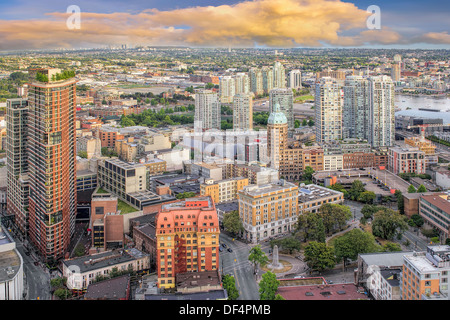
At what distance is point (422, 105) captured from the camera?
73.1 ft

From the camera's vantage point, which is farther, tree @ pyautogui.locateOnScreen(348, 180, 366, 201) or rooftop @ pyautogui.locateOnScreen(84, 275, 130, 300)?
tree @ pyautogui.locateOnScreen(348, 180, 366, 201)

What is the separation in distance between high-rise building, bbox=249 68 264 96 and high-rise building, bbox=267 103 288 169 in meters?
12.2

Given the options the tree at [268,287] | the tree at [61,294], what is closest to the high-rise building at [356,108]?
the tree at [268,287]

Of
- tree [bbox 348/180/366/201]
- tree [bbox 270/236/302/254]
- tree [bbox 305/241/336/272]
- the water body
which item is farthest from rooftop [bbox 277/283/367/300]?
the water body

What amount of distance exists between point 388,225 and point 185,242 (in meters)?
3.19

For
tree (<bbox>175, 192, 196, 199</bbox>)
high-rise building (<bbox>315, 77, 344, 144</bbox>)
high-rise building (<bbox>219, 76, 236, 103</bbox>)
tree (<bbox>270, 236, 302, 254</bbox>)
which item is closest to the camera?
tree (<bbox>270, 236, 302, 254</bbox>)

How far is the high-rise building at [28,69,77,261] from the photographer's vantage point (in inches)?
261

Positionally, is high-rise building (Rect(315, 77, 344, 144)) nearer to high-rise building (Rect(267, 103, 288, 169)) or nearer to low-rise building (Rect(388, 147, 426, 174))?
high-rise building (Rect(267, 103, 288, 169))

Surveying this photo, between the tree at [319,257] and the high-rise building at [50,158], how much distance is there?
3274 millimetres

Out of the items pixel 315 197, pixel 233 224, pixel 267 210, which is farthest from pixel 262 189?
pixel 315 197
